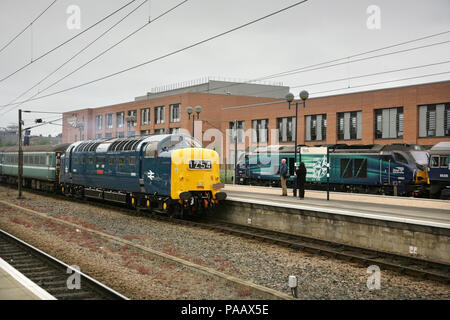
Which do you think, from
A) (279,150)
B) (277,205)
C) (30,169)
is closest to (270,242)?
(277,205)

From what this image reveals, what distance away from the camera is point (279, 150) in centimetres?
3256

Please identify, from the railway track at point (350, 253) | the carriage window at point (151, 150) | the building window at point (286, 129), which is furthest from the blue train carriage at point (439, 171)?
the building window at point (286, 129)

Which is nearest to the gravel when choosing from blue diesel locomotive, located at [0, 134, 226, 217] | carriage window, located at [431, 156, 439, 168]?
blue diesel locomotive, located at [0, 134, 226, 217]

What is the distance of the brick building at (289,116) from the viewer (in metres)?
38.5

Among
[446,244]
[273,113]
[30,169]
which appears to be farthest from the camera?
[273,113]

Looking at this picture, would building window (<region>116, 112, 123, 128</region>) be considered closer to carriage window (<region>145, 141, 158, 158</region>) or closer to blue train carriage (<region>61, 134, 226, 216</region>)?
blue train carriage (<region>61, 134, 226, 216</region>)

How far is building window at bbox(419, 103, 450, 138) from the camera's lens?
36969 millimetres

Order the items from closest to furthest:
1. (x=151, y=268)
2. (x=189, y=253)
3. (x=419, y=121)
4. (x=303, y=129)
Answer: (x=151, y=268)
(x=189, y=253)
(x=419, y=121)
(x=303, y=129)

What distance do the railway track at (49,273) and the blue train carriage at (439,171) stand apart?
21896 mm

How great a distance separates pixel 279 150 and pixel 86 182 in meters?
14.3

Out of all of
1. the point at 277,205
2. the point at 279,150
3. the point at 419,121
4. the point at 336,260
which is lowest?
the point at 336,260

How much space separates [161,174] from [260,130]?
38.0 m

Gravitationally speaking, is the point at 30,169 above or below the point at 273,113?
below

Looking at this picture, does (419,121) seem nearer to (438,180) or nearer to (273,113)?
(438,180)
